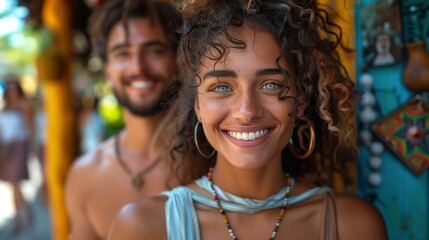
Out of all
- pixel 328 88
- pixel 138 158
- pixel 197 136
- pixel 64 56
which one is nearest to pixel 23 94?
pixel 64 56

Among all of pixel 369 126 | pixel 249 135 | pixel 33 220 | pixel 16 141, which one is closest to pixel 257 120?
pixel 249 135

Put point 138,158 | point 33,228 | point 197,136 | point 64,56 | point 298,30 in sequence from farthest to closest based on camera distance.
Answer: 1. point 33,228
2. point 64,56
3. point 138,158
4. point 197,136
5. point 298,30

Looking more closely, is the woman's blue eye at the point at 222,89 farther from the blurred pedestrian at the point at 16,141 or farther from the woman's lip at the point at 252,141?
the blurred pedestrian at the point at 16,141

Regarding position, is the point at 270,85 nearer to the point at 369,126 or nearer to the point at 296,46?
the point at 296,46

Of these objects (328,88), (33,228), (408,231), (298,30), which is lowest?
(33,228)

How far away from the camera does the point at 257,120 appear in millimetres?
1628

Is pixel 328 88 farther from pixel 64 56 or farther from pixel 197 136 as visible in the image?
pixel 64 56

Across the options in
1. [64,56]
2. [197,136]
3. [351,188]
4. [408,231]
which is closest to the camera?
[197,136]

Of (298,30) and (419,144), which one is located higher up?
(298,30)

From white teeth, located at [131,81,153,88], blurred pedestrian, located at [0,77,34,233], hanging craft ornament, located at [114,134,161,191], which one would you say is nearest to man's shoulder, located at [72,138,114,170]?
hanging craft ornament, located at [114,134,161,191]

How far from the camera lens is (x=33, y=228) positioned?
264 inches

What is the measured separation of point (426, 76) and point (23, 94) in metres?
6.11

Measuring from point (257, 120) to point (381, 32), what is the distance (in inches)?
32.6

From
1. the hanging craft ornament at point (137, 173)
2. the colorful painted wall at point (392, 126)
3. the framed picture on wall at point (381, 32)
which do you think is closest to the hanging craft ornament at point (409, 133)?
the colorful painted wall at point (392, 126)
